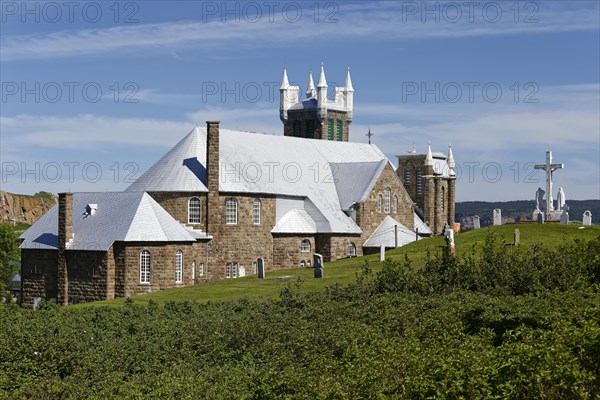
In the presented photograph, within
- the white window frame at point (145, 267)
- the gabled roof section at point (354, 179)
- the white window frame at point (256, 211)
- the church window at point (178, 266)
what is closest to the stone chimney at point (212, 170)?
the white window frame at point (256, 211)

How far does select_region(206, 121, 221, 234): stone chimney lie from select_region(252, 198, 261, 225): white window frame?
11.7ft

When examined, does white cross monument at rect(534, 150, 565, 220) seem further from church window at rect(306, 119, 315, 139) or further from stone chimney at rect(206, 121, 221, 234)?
church window at rect(306, 119, 315, 139)

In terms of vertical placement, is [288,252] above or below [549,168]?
below

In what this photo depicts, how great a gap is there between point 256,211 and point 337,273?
14.7 meters

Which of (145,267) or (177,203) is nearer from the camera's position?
(145,267)

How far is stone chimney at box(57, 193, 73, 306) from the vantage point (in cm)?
5288

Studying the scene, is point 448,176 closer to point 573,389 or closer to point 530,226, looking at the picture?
point 530,226

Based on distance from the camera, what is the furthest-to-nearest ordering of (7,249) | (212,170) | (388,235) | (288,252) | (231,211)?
(7,249) < (388,235) < (288,252) < (231,211) < (212,170)

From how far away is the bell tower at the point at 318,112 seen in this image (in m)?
88.3

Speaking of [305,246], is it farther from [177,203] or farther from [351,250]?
[177,203]

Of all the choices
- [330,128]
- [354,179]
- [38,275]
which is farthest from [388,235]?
[38,275]

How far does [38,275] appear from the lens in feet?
179

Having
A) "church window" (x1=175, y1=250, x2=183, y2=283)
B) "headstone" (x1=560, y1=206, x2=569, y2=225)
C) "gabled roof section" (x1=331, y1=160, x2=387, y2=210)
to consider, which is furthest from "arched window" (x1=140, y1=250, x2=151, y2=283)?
"headstone" (x1=560, y1=206, x2=569, y2=225)

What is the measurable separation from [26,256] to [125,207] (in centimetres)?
735
